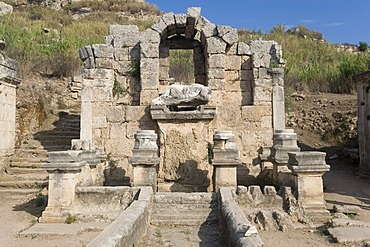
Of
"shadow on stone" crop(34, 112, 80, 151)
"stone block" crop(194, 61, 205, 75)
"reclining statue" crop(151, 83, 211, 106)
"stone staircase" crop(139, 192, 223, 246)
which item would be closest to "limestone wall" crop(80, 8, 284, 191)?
"reclining statue" crop(151, 83, 211, 106)

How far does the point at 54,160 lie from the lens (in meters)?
7.05

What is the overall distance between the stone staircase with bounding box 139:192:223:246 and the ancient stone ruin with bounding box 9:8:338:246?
0.09 ft

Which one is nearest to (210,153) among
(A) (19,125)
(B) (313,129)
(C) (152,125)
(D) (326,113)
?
(C) (152,125)

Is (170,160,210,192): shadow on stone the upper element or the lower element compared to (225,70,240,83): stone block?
lower

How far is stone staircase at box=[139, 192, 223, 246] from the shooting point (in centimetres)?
599

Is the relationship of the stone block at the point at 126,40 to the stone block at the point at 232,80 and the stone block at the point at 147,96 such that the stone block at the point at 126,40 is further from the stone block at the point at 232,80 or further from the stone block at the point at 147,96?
the stone block at the point at 232,80

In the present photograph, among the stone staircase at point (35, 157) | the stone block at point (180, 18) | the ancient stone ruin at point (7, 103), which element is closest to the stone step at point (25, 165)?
the stone staircase at point (35, 157)

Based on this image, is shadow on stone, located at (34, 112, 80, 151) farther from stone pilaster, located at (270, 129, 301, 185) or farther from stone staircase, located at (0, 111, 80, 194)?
stone pilaster, located at (270, 129, 301, 185)

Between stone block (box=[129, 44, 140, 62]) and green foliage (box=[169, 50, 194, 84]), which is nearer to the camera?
stone block (box=[129, 44, 140, 62])

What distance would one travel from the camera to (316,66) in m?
25.6

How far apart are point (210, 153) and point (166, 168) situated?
112cm

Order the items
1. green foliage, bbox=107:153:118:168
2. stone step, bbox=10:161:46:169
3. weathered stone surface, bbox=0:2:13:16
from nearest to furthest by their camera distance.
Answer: green foliage, bbox=107:153:118:168 → stone step, bbox=10:161:46:169 → weathered stone surface, bbox=0:2:13:16

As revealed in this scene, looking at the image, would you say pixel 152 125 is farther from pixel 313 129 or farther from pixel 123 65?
pixel 313 129

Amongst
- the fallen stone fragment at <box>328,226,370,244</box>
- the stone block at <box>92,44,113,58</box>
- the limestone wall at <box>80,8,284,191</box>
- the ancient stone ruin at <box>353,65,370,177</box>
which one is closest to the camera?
the fallen stone fragment at <box>328,226,370,244</box>
